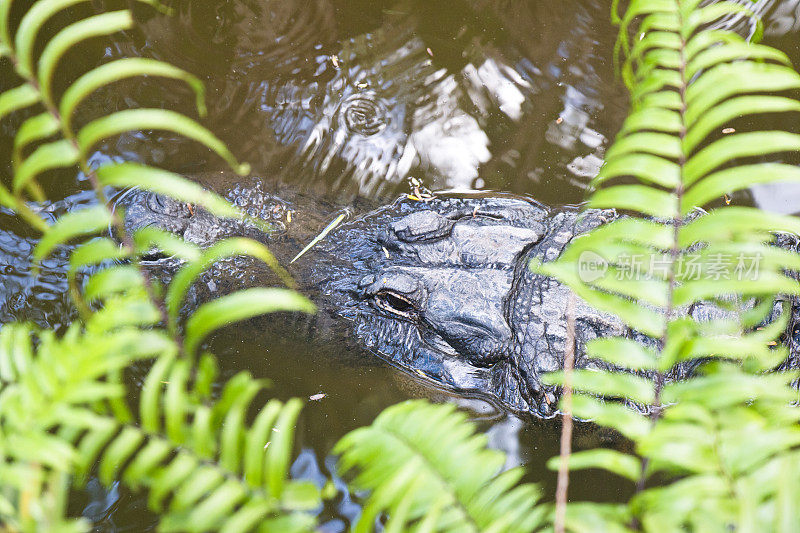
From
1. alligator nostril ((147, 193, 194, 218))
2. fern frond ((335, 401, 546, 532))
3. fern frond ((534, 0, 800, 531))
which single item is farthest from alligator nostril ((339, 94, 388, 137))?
fern frond ((335, 401, 546, 532))

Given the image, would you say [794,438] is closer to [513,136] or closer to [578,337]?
[578,337]

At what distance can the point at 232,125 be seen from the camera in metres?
4.31

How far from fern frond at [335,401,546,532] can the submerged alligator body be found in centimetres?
165

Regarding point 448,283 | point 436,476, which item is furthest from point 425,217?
point 436,476

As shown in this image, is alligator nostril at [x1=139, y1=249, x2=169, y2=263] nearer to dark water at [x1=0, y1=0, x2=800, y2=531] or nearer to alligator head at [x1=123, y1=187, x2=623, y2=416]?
alligator head at [x1=123, y1=187, x2=623, y2=416]

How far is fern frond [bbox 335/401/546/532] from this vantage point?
1348 millimetres

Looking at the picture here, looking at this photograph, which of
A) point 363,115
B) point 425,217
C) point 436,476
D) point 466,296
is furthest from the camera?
point 363,115

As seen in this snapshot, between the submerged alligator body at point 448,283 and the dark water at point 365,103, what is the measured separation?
299mm

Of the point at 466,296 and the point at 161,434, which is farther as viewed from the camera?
the point at 466,296

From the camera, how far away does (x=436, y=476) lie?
139 cm

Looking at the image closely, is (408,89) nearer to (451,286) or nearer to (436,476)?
(451,286)

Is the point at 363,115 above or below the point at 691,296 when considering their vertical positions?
above

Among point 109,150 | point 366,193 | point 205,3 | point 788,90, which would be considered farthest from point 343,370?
point 788,90

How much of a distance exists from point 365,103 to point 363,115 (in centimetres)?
10
